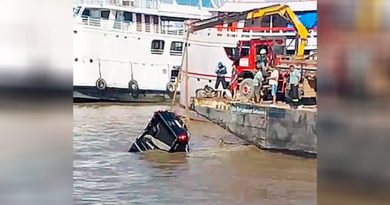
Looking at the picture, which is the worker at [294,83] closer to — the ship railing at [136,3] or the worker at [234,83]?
the worker at [234,83]

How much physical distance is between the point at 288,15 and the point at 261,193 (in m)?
0.69

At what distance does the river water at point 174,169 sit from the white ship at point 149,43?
89 mm

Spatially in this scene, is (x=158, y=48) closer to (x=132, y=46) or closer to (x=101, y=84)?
(x=132, y=46)

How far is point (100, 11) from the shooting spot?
7.74ft

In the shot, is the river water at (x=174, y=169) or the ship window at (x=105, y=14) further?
the ship window at (x=105, y=14)

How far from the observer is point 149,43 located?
2.43m

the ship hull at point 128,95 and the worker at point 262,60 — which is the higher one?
the worker at point 262,60

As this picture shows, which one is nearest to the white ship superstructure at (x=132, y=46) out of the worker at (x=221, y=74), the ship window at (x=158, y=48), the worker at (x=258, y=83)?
the ship window at (x=158, y=48)

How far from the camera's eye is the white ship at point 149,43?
7.72 feet

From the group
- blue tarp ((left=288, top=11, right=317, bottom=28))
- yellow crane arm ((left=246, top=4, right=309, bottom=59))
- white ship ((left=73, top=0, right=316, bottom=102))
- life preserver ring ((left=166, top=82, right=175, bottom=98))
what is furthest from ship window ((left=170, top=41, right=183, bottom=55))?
blue tarp ((left=288, top=11, right=317, bottom=28))

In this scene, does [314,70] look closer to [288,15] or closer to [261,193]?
[288,15]
